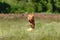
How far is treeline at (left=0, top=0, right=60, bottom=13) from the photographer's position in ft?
104

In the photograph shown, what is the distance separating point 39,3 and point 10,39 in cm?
2183

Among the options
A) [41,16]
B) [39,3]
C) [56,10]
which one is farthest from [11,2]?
[41,16]

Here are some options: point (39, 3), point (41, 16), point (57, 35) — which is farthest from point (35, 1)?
point (57, 35)

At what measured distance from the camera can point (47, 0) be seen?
33.2 metres

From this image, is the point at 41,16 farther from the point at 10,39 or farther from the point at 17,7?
the point at 10,39

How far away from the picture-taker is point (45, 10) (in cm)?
3266

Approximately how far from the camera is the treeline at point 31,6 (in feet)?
104

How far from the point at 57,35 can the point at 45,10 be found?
67.0 feet

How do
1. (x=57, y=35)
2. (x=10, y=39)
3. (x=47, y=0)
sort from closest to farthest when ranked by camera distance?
(x=10, y=39)
(x=57, y=35)
(x=47, y=0)

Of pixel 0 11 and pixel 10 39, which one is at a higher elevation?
pixel 10 39

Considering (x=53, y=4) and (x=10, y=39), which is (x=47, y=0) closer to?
(x=53, y=4)

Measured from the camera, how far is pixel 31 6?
32125mm

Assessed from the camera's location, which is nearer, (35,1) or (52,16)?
(52,16)

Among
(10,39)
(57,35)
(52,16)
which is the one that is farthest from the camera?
(52,16)
